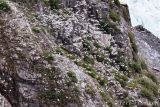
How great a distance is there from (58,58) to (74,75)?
47.6 inches

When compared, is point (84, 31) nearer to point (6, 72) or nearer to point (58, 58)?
point (58, 58)

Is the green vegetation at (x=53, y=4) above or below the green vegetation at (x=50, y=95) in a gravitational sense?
above

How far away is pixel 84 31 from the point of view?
72.6ft

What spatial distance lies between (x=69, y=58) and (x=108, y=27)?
5.96 meters

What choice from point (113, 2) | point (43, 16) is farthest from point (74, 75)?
point (113, 2)

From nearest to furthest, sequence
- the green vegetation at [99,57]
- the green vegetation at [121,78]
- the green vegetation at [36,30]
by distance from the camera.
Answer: the green vegetation at [36,30]
the green vegetation at [121,78]
the green vegetation at [99,57]

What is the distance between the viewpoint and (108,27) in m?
23.9

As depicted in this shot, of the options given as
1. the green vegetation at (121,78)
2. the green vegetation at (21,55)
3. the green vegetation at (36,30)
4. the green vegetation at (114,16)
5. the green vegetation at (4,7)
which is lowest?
the green vegetation at (121,78)

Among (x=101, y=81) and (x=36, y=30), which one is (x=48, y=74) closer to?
(x=36, y=30)

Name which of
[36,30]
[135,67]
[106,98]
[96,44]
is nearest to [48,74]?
[36,30]

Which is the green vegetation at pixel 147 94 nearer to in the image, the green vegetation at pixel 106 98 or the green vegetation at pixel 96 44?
the green vegetation at pixel 106 98

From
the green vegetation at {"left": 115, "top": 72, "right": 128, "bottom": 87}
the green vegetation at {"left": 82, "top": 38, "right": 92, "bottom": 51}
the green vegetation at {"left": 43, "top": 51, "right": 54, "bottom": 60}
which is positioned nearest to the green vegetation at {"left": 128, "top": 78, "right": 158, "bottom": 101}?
the green vegetation at {"left": 115, "top": 72, "right": 128, "bottom": 87}

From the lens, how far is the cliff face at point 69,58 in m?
16.0

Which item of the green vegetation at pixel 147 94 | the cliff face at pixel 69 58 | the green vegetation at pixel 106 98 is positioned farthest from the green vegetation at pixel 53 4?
the green vegetation at pixel 147 94
